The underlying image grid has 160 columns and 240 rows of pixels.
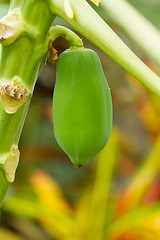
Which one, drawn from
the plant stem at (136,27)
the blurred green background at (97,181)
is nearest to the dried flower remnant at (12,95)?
the plant stem at (136,27)

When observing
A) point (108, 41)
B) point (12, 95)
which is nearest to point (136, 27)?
point (108, 41)

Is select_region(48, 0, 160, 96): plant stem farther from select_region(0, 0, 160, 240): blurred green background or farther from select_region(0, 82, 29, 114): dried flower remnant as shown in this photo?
select_region(0, 0, 160, 240): blurred green background

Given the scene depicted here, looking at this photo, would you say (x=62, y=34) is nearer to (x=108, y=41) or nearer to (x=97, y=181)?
(x=108, y=41)

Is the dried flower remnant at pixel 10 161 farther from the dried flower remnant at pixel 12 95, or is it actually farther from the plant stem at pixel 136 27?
the plant stem at pixel 136 27

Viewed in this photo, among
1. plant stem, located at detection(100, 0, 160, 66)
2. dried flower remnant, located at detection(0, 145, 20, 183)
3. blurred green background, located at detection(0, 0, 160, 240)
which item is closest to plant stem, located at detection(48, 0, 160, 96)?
plant stem, located at detection(100, 0, 160, 66)

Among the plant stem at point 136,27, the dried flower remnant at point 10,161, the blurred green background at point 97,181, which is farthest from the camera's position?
the blurred green background at point 97,181

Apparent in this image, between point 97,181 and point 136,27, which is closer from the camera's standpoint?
point 136,27

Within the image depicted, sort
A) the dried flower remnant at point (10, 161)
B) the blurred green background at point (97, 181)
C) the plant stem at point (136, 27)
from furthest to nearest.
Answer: the blurred green background at point (97, 181), the dried flower remnant at point (10, 161), the plant stem at point (136, 27)
